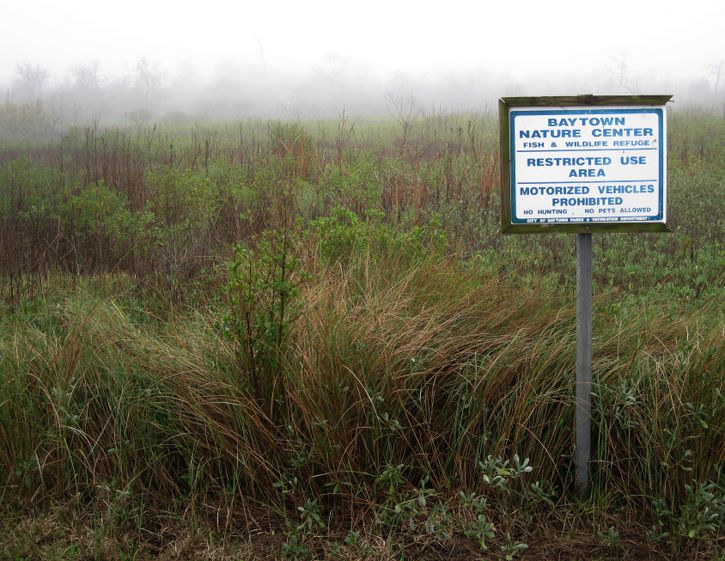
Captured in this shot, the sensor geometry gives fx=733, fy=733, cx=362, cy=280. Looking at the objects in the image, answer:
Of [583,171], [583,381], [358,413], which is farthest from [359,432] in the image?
[583,171]

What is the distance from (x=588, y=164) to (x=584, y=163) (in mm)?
18

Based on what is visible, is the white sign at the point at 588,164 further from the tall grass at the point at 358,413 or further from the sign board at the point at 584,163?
the tall grass at the point at 358,413

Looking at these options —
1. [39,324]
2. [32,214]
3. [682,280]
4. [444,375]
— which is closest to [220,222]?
[32,214]

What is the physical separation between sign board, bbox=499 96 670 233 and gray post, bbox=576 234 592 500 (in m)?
0.17

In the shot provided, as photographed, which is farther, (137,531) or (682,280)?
(682,280)

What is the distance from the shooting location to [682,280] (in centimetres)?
712

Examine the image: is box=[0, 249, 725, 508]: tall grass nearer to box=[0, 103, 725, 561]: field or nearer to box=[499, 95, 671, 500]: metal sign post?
box=[0, 103, 725, 561]: field

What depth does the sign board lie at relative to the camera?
3.25 metres

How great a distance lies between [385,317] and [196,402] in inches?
43.4

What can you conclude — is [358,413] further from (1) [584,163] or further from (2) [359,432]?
(1) [584,163]

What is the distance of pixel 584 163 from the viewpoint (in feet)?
10.7

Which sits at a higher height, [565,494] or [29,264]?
[29,264]

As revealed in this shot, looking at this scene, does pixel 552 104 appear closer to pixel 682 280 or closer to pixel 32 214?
pixel 682 280

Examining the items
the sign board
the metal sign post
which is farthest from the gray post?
the sign board
